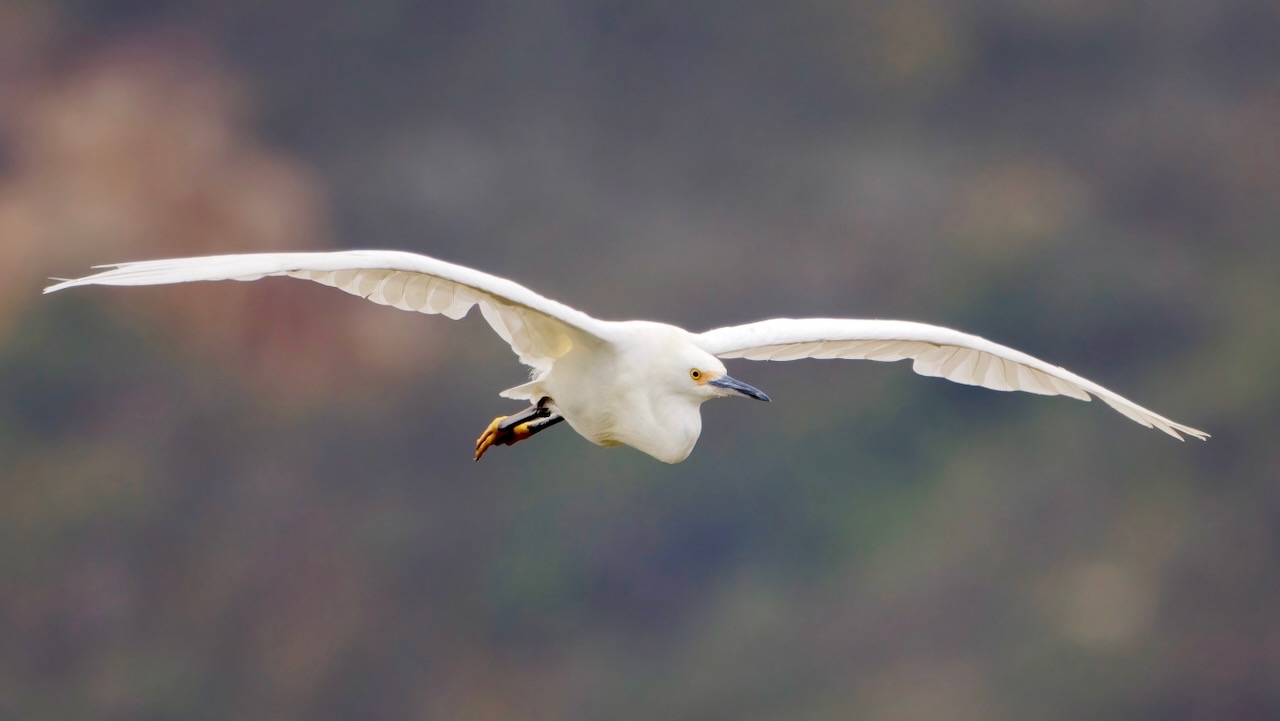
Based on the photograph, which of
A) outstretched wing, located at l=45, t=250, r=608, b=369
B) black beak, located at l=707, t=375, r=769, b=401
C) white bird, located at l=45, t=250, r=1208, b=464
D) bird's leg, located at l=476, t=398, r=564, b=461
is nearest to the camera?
outstretched wing, located at l=45, t=250, r=608, b=369

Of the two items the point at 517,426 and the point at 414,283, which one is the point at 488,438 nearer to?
the point at 517,426

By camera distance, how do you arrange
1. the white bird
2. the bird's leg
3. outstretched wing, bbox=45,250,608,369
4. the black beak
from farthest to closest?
the bird's leg < the black beak < the white bird < outstretched wing, bbox=45,250,608,369

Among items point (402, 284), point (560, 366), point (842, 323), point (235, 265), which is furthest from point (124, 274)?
Result: point (842, 323)

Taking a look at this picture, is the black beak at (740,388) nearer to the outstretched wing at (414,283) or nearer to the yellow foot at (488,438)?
the outstretched wing at (414,283)

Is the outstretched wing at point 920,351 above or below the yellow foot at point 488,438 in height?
above

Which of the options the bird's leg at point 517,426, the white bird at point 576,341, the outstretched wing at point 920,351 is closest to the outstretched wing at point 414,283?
the white bird at point 576,341

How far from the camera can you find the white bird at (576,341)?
6730 millimetres

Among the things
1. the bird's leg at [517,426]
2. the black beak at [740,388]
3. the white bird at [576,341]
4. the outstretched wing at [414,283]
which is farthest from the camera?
the bird's leg at [517,426]

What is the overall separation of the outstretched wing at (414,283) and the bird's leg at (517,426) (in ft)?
1.18

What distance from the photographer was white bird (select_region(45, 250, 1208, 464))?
673 cm

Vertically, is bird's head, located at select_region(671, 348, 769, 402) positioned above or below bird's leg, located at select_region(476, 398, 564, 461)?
above

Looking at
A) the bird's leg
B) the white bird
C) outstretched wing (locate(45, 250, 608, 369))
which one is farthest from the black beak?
the bird's leg

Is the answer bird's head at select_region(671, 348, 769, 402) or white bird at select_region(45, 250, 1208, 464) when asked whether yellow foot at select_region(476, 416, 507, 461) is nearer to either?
white bird at select_region(45, 250, 1208, 464)

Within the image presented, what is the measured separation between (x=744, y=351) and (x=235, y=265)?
A: 2922 millimetres
